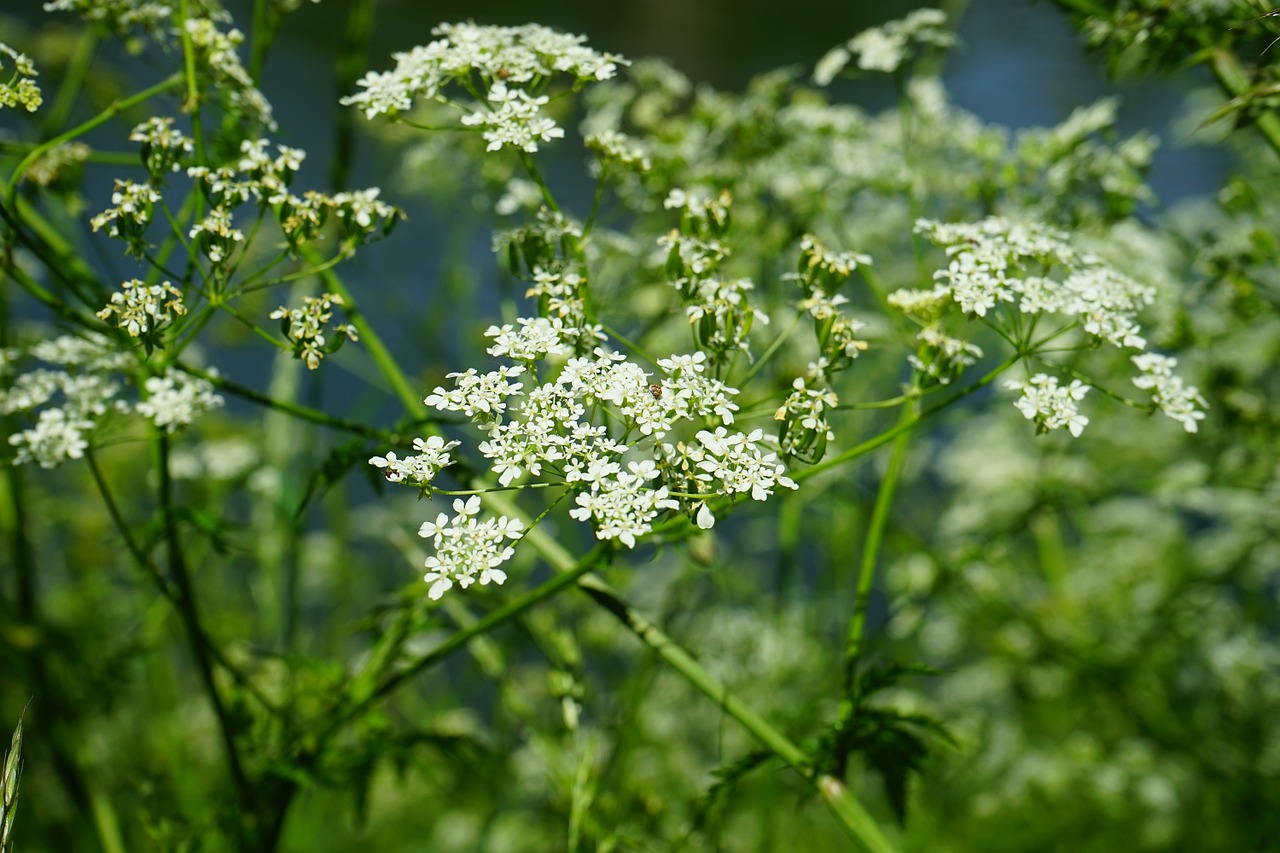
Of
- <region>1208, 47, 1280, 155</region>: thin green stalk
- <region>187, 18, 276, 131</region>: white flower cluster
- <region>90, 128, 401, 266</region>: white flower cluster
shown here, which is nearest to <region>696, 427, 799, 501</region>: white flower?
<region>90, 128, 401, 266</region>: white flower cluster

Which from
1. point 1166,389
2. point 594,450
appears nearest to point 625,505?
point 594,450

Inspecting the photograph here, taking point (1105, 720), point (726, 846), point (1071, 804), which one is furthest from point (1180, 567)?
point (726, 846)

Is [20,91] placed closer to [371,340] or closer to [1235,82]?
[371,340]

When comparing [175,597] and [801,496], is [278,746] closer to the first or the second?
[175,597]

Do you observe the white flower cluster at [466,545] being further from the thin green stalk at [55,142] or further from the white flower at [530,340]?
the thin green stalk at [55,142]

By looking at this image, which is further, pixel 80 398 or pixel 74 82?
pixel 74 82

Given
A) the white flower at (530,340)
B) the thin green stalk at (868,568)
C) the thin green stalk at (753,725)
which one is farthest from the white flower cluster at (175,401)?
the thin green stalk at (868,568)
